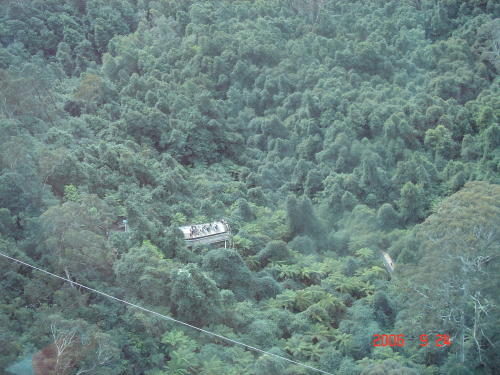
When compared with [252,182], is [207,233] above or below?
above

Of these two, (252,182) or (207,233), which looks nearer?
(207,233)

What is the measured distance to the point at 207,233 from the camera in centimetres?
1396

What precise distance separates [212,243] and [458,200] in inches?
228

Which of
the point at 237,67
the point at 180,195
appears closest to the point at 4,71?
the point at 180,195

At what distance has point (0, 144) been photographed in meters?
12.7

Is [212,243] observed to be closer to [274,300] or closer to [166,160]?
[274,300]

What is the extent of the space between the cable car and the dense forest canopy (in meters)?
0.26

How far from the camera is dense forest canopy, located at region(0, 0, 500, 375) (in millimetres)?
9852

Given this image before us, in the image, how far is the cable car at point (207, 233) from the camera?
13.6 metres

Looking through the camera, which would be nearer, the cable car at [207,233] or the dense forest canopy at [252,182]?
the dense forest canopy at [252,182]

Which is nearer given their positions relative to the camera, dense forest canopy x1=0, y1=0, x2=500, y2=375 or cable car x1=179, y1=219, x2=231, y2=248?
dense forest canopy x1=0, y1=0, x2=500, y2=375

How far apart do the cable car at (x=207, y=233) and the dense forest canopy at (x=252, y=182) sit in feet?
0.86

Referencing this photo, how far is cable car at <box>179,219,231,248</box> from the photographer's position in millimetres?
13589

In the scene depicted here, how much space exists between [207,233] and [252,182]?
221 inches
